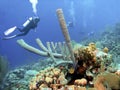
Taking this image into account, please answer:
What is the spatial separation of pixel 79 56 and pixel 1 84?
14.6 feet

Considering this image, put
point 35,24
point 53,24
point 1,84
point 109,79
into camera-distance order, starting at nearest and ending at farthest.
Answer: point 109,79 < point 1,84 < point 35,24 < point 53,24

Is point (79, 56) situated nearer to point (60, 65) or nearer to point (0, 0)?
point (60, 65)

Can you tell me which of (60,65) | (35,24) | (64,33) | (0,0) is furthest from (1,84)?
(0,0)

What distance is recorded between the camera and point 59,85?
3691mm

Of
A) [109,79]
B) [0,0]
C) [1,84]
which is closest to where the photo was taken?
[109,79]

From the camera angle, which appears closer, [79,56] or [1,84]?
[79,56]

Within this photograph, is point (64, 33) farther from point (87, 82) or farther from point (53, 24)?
point (53, 24)

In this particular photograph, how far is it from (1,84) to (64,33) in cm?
473

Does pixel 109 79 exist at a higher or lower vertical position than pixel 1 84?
lower

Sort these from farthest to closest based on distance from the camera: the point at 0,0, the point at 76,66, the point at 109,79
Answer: the point at 0,0, the point at 76,66, the point at 109,79

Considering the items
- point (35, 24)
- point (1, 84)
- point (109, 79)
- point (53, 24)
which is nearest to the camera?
point (109, 79)

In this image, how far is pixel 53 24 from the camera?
395 feet

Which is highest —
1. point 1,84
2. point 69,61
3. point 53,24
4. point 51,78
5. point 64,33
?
point 53,24

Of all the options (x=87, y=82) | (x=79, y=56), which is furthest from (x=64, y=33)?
(x=87, y=82)
